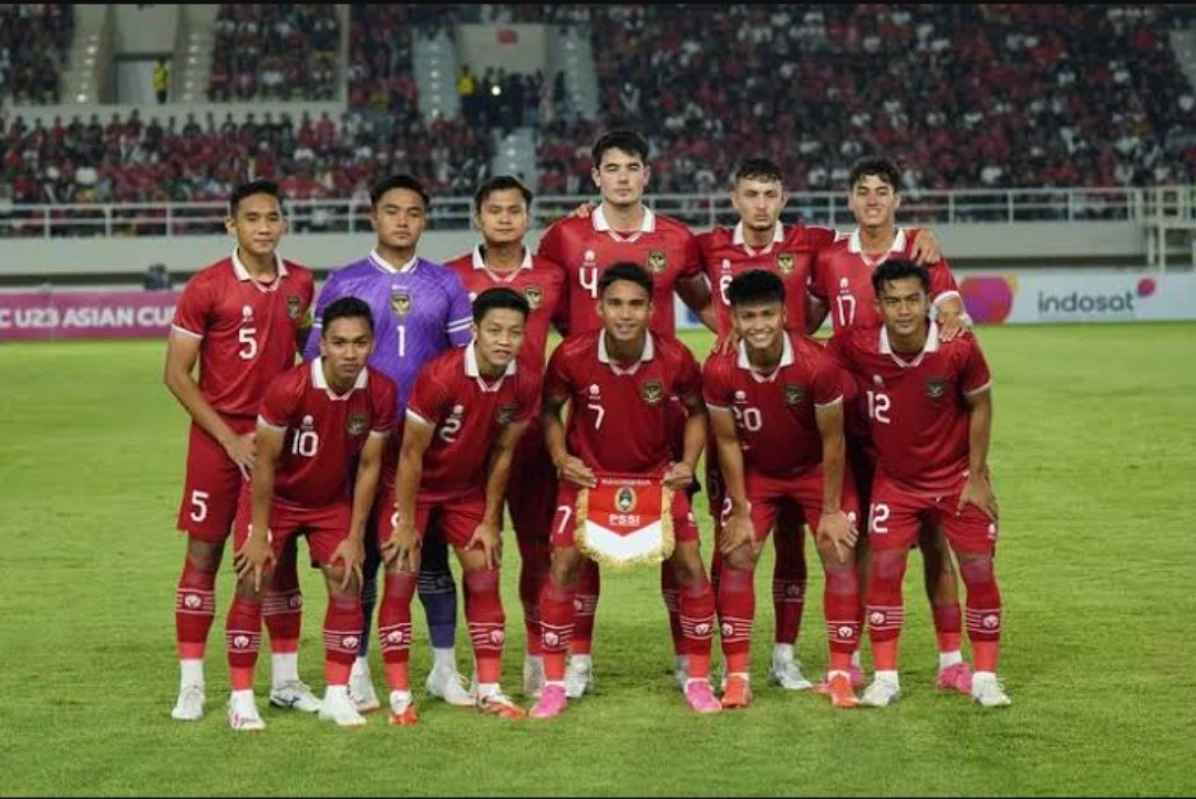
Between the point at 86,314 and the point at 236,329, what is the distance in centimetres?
3224

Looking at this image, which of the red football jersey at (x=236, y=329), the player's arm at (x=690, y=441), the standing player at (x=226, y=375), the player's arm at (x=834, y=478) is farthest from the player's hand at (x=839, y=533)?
the red football jersey at (x=236, y=329)

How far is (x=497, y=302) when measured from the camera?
8.63m

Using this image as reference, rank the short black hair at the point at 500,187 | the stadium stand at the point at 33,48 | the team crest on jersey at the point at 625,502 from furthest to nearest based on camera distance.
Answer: the stadium stand at the point at 33,48
the short black hair at the point at 500,187
the team crest on jersey at the point at 625,502

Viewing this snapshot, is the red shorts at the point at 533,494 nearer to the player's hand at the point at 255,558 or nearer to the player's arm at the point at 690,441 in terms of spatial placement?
the player's arm at the point at 690,441

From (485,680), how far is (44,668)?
7.65ft

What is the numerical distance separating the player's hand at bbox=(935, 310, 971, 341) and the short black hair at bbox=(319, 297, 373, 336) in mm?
2473

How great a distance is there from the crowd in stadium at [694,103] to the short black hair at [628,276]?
122ft

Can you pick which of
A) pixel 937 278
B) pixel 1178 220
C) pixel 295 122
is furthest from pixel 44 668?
pixel 295 122

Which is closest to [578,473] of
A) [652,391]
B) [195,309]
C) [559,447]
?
[559,447]

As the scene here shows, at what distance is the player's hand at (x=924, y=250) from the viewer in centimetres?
948

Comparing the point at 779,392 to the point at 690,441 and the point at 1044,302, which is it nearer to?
the point at 690,441

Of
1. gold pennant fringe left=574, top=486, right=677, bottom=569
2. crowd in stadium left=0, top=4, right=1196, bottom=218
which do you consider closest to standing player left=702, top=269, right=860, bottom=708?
gold pennant fringe left=574, top=486, right=677, bottom=569

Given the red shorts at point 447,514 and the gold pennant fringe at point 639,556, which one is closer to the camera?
the gold pennant fringe at point 639,556

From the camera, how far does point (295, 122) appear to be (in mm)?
49750
